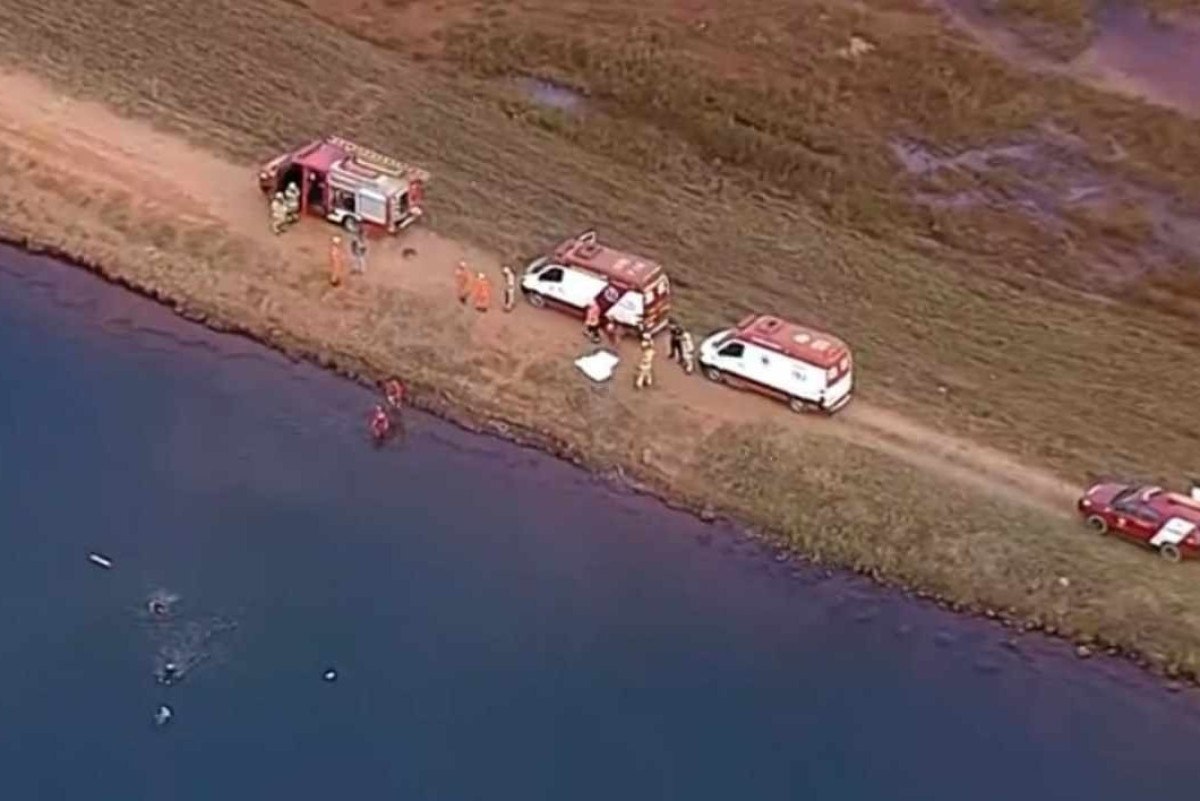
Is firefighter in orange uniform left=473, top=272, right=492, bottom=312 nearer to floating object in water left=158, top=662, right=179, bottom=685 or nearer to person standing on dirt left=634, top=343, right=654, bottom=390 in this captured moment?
person standing on dirt left=634, top=343, right=654, bottom=390

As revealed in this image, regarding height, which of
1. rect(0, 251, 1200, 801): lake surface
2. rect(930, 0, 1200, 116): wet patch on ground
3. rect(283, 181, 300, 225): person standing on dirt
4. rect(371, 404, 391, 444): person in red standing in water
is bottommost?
rect(0, 251, 1200, 801): lake surface

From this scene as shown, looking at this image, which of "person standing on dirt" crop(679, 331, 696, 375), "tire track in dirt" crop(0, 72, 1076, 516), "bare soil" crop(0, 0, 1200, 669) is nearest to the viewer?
"bare soil" crop(0, 0, 1200, 669)

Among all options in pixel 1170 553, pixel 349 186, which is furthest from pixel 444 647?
pixel 1170 553

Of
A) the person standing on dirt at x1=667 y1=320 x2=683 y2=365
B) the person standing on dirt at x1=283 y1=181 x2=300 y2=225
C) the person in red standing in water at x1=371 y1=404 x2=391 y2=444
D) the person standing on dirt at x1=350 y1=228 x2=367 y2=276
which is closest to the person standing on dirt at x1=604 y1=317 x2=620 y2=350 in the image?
the person standing on dirt at x1=667 y1=320 x2=683 y2=365

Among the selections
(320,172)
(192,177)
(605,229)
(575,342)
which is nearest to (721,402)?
(575,342)

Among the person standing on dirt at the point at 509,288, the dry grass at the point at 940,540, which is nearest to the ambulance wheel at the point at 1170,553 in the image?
the dry grass at the point at 940,540

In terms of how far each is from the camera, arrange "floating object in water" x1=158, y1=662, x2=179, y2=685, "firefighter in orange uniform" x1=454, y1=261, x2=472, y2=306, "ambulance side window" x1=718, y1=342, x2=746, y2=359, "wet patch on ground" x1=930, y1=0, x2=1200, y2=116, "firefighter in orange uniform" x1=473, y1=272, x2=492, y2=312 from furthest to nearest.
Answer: "wet patch on ground" x1=930, y1=0, x2=1200, y2=116, "firefighter in orange uniform" x1=454, y1=261, x2=472, y2=306, "firefighter in orange uniform" x1=473, y1=272, x2=492, y2=312, "ambulance side window" x1=718, y1=342, x2=746, y2=359, "floating object in water" x1=158, y1=662, x2=179, y2=685

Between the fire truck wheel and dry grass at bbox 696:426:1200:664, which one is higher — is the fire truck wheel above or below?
above

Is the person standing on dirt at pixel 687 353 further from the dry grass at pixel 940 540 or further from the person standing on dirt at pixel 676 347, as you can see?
the dry grass at pixel 940 540
